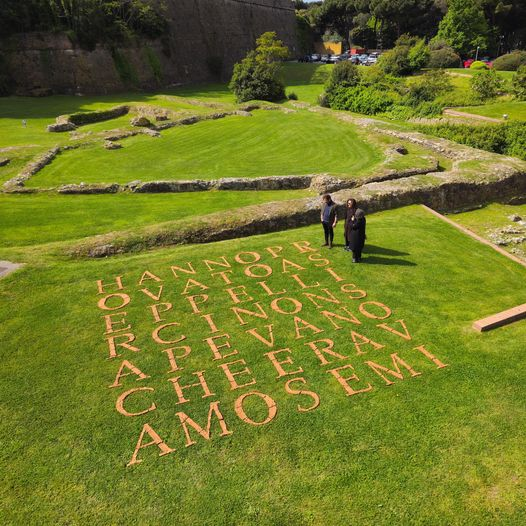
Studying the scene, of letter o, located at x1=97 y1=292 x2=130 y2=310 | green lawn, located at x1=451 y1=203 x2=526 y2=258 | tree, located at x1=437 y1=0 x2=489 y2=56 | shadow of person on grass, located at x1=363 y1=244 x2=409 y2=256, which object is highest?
tree, located at x1=437 y1=0 x2=489 y2=56

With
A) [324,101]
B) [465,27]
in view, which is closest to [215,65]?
[324,101]

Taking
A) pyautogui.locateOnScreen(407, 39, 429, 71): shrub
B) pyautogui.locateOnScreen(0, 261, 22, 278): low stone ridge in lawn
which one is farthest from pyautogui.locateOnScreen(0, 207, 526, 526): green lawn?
pyautogui.locateOnScreen(407, 39, 429, 71): shrub

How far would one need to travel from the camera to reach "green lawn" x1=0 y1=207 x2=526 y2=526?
539 centimetres

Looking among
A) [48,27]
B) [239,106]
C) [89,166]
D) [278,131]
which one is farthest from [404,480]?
[48,27]

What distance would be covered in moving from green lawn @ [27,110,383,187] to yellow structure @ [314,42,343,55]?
65814mm

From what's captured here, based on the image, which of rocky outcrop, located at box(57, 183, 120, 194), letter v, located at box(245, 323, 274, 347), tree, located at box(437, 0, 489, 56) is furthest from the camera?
tree, located at box(437, 0, 489, 56)

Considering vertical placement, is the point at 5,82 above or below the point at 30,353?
above

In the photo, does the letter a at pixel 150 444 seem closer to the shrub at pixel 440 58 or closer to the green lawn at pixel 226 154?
the green lawn at pixel 226 154

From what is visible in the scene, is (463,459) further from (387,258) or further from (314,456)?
(387,258)

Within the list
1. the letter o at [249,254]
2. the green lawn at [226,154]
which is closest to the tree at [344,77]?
the green lawn at [226,154]

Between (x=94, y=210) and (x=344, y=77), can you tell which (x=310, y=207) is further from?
(x=344, y=77)

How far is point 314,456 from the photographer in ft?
19.6

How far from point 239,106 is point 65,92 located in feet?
68.4

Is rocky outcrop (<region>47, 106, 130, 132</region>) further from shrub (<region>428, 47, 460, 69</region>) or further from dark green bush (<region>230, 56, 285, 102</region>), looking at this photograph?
shrub (<region>428, 47, 460, 69</region>)
